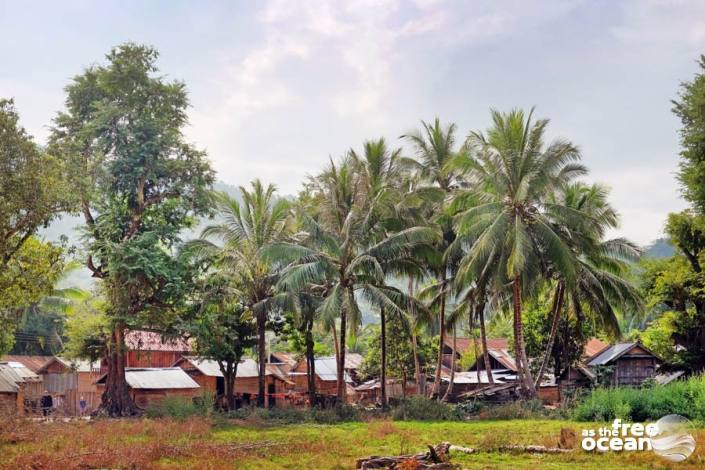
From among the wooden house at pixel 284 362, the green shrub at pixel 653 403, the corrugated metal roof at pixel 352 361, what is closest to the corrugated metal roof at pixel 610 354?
the green shrub at pixel 653 403

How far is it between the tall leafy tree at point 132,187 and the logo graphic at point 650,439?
19.1 m

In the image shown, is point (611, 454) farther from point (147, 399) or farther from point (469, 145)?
point (147, 399)

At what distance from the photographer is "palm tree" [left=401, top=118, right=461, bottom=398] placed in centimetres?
3419

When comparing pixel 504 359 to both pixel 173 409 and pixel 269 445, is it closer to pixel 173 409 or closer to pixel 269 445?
pixel 173 409

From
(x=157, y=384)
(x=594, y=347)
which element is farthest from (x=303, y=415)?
(x=594, y=347)

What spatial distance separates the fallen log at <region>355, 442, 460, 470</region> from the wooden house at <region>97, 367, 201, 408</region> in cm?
2119

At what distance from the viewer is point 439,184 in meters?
36.2

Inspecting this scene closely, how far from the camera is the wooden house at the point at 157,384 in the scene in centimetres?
3500

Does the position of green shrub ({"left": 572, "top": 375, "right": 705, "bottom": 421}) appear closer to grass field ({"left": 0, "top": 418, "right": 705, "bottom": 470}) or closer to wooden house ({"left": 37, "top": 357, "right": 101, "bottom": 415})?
grass field ({"left": 0, "top": 418, "right": 705, "bottom": 470})

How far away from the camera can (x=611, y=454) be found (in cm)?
1656

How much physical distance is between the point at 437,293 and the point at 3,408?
2038cm

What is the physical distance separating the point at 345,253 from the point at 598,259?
12.2 m

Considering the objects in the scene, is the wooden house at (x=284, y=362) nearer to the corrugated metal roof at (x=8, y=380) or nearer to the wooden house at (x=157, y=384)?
the wooden house at (x=157, y=384)

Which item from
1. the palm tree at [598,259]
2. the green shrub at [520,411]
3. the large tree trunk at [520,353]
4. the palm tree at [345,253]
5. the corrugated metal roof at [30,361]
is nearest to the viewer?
the green shrub at [520,411]
